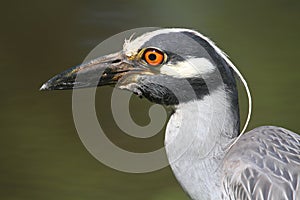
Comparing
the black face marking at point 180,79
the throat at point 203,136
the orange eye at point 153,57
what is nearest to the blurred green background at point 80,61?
the throat at point 203,136

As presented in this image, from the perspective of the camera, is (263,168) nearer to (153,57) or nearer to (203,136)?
(203,136)

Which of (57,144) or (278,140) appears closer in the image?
(278,140)

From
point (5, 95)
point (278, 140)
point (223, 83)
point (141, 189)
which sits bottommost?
point (141, 189)

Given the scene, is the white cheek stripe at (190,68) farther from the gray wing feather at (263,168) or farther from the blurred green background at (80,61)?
the blurred green background at (80,61)

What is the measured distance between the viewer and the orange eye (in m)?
4.30

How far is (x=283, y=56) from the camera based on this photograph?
816 cm

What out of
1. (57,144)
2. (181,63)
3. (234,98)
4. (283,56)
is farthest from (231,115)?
(283,56)

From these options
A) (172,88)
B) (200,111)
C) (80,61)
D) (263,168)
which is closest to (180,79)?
(172,88)

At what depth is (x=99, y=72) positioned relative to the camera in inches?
175

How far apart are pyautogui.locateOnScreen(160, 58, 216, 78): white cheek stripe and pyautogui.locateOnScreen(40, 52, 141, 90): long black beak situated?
19cm

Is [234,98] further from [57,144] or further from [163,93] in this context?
[57,144]

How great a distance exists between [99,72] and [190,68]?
1.54ft

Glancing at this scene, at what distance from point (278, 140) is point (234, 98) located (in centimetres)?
30

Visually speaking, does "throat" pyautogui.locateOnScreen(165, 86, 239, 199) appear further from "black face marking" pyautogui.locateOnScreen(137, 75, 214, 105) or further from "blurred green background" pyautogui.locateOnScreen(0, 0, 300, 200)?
"blurred green background" pyautogui.locateOnScreen(0, 0, 300, 200)
